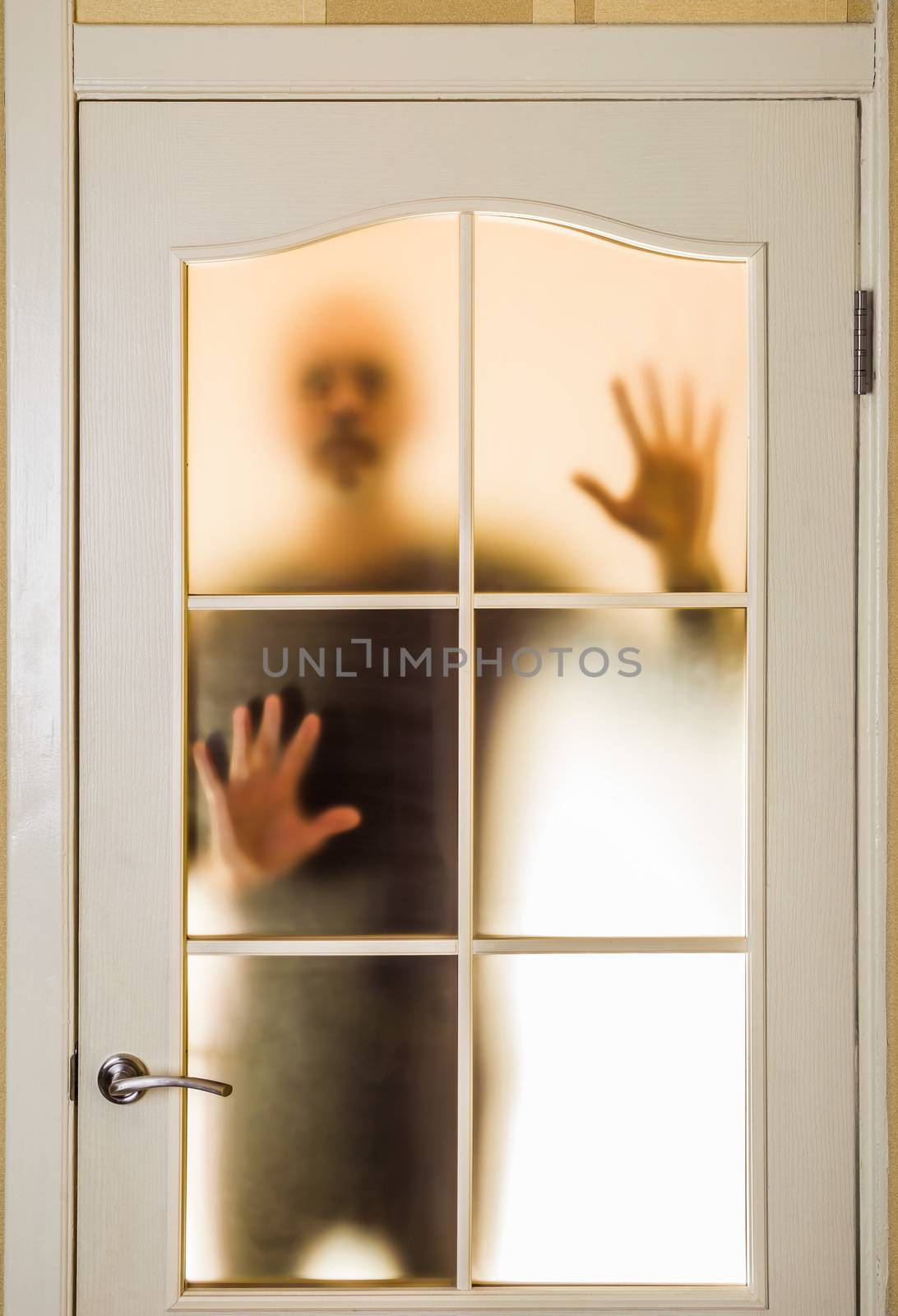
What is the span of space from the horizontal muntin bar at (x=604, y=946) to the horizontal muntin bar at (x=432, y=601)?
1.20 feet

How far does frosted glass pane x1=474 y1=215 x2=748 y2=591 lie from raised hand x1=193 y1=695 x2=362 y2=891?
11.5 inches

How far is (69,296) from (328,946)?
759mm

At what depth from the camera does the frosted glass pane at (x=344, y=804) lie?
113 cm

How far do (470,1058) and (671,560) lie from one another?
1.93 ft

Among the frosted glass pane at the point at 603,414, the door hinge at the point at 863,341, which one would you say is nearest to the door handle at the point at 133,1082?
the frosted glass pane at the point at 603,414

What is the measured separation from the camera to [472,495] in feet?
3.73

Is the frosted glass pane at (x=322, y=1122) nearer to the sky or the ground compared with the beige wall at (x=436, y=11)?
nearer to the ground

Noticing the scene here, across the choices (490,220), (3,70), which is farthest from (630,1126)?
(3,70)

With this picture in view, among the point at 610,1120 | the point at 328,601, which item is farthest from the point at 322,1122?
the point at 328,601

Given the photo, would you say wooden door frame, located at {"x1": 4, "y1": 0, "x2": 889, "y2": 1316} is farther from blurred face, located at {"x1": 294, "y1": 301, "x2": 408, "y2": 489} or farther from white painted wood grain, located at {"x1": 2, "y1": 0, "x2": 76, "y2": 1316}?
blurred face, located at {"x1": 294, "y1": 301, "x2": 408, "y2": 489}

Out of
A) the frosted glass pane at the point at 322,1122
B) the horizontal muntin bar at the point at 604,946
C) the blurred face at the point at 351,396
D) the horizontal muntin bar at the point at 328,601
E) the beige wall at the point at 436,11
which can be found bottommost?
the frosted glass pane at the point at 322,1122

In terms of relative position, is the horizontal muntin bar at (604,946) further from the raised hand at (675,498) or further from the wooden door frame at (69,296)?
the raised hand at (675,498)

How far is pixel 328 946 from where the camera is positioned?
1.13 meters

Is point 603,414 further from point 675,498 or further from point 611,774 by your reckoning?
point 611,774
